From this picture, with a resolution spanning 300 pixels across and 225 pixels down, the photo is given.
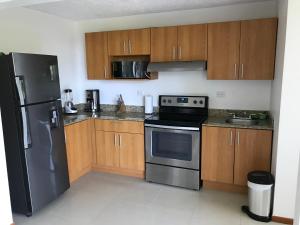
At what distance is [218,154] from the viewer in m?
3.04

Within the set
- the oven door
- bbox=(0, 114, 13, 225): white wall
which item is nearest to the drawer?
the oven door

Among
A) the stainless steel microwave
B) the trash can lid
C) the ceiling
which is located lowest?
the trash can lid

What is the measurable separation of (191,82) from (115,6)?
1.50 metres

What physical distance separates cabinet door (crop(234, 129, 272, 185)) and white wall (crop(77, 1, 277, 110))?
26.5 inches

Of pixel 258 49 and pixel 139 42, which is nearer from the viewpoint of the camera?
pixel 258 49

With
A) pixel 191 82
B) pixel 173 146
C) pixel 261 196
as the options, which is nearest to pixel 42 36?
pixel 191 82

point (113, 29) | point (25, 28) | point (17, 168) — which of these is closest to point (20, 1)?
point (25, 28)

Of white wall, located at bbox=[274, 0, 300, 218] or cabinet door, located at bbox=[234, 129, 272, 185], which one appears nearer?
white wall, located at bbox=[274, 0, 300, 218]

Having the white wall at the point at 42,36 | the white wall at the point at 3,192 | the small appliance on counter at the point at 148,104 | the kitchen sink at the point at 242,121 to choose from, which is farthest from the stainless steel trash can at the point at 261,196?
the white wall at the point at 42,36

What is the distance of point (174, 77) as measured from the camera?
370cm

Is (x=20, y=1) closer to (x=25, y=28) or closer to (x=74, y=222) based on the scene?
(x=25, y=28)

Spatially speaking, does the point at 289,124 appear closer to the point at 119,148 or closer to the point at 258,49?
the point at 258,49

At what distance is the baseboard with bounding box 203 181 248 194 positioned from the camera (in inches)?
121

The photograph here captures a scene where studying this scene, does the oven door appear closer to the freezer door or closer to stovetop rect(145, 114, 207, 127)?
stovetop rect(145, 114, 207, 127)
